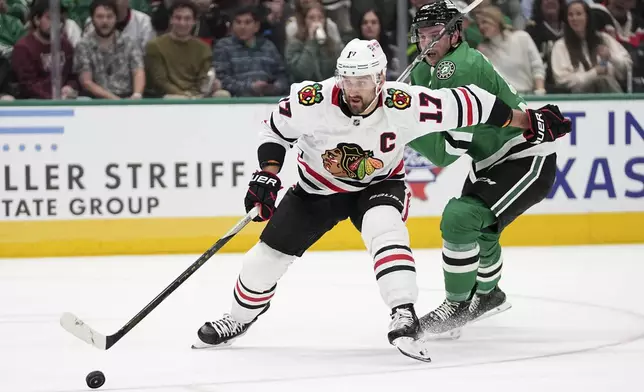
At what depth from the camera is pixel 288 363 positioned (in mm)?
3816

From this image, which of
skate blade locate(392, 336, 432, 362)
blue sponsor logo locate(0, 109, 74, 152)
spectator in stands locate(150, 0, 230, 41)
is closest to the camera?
skate blade locate(392, 336, 432, 362)

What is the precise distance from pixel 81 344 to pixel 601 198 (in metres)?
3.92

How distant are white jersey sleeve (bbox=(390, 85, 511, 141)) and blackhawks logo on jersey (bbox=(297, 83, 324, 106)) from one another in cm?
30

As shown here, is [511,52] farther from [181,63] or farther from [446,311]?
[446,311]

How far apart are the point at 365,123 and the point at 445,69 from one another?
1.67 feet

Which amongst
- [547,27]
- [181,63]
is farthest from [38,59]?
[547,27]

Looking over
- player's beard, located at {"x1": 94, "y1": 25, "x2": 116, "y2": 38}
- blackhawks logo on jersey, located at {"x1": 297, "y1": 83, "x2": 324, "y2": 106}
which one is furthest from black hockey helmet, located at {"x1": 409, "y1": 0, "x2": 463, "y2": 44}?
player's beard, located at {"x1": 94, "y1": 25, "x2": 116, "y2": 38}

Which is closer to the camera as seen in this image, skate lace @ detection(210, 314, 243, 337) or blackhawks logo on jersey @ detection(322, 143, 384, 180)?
blackhawks logo on jersey @ detection(322, 143, 384, 180)

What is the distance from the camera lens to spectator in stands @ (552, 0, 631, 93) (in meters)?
7.21

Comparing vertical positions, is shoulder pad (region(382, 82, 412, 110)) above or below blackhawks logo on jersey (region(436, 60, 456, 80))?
below

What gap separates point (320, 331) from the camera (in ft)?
14.7

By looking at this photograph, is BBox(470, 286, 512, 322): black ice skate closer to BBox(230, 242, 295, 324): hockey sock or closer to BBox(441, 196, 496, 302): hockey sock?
BBox(441, 196, 496, 302): hockey sock

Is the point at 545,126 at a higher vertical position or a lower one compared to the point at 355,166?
higher

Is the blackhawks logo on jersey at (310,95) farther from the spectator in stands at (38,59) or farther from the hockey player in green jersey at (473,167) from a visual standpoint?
the spectator in stands at (38,59)
